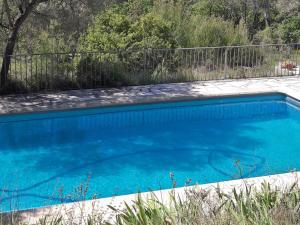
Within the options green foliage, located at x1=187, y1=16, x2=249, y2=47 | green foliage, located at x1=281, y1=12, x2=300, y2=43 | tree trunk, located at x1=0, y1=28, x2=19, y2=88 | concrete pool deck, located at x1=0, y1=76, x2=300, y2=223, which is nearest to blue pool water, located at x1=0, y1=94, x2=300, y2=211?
concrete pool deck, located at x1=0, y1=76, x2=300, y2=223

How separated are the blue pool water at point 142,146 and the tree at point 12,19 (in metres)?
1.38

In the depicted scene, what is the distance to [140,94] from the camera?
452 inches

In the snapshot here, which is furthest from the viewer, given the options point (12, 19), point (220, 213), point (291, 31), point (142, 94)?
point (291, 31)

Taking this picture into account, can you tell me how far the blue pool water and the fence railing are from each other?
1.33 m

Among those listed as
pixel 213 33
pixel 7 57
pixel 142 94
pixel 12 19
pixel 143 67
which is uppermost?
pixel 12 19

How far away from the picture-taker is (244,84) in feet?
41.8

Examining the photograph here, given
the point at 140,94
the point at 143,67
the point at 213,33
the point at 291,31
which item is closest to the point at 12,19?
the point at 140,94

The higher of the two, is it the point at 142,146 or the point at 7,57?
the point at 7,57

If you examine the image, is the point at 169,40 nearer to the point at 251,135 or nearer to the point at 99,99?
the point at 99,99

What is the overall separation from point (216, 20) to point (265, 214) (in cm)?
1227

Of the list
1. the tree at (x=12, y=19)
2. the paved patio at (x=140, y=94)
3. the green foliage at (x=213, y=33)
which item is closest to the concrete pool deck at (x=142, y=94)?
the paved patio at (x=140, y=94)

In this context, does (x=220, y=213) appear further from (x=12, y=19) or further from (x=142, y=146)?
(x=12, y=19)

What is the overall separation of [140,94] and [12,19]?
3.14m

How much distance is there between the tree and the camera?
10555 mm
